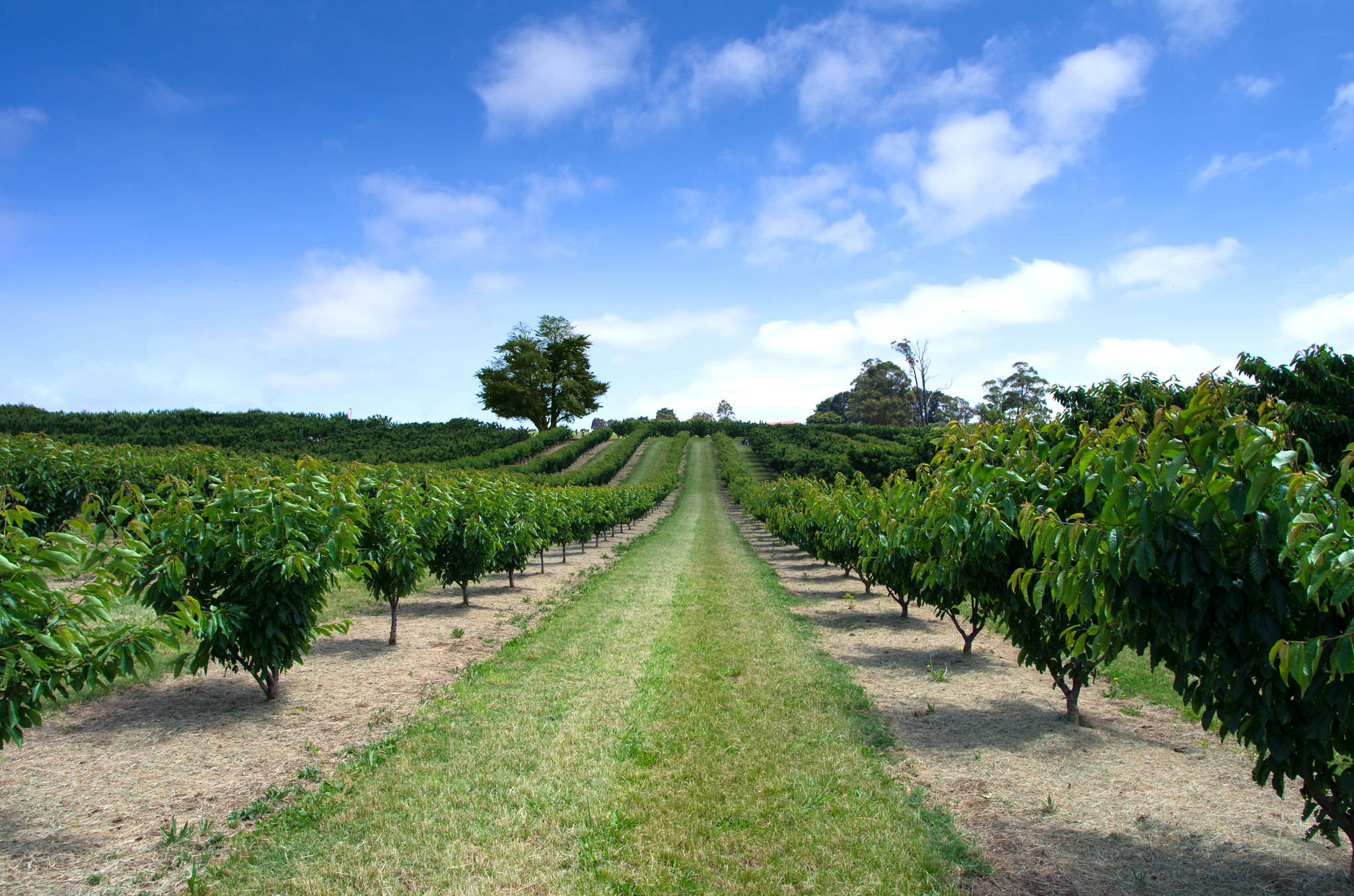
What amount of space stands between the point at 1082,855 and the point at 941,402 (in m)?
99.4

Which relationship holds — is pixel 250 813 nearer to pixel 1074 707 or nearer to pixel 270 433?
pixel 1074 707

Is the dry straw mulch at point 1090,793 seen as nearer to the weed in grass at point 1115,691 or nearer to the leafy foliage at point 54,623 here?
the weed in grass at point 1115,691

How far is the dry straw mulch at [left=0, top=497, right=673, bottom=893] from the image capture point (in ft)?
13.8

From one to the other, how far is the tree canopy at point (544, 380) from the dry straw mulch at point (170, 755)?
71.4m

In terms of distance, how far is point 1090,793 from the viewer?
536 cm

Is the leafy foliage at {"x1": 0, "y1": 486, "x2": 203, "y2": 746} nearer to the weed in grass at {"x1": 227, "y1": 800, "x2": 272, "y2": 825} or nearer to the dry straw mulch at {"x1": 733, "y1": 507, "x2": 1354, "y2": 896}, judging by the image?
the weed in grass at {"x1": 227, "y1": 800, "x2": 272, "y2": 825}

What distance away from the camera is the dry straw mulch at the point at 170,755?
4215mm

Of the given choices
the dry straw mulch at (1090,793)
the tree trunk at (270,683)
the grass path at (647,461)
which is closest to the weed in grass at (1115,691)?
the dry straw mulch at (1090,793)

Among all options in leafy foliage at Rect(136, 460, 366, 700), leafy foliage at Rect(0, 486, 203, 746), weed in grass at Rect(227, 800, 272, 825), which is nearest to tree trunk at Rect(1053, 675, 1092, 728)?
weed in grass at Rect(227, 800, 272, 825)

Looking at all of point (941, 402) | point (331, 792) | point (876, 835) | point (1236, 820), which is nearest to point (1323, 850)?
point (1236, 820)

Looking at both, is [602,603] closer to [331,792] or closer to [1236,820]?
[331,792]

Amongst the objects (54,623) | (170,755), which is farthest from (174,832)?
(54,623)

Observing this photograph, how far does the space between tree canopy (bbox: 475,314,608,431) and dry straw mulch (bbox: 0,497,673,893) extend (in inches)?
2812

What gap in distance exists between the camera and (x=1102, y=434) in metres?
4.54
